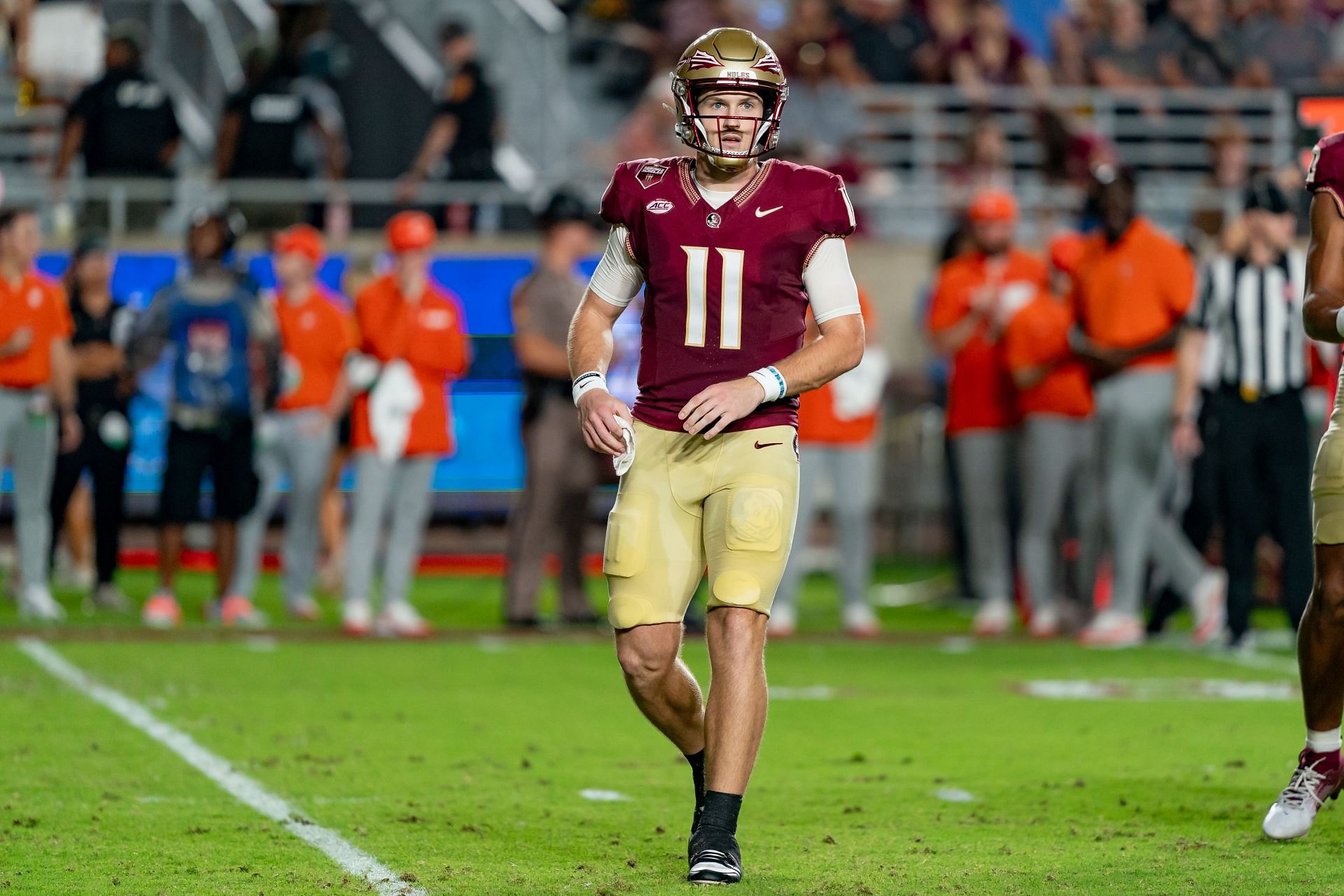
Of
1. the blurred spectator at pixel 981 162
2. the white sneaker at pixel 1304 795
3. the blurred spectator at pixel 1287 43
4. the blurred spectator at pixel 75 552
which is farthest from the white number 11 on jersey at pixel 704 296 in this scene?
the blurred spectator at pixel 1287 43

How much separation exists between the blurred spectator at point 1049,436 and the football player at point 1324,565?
234 inches

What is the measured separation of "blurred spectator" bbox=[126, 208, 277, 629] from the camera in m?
11.9

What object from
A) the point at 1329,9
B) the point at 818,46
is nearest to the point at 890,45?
the point at 818,46

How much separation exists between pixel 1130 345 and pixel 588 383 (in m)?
6.40

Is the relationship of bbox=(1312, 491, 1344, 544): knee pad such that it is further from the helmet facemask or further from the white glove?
the white glove

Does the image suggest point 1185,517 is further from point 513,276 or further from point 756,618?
point 756,618

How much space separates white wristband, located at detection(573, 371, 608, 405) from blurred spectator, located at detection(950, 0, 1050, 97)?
1354 cm

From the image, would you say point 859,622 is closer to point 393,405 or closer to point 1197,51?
point 393,405

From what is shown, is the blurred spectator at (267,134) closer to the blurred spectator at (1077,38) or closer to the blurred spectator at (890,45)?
the blurred spectator at (890,45)

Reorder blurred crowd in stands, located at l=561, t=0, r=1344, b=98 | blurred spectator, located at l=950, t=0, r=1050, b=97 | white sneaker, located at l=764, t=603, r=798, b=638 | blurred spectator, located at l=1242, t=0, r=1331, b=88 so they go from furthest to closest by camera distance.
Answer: blurred spectator, located at l=1242, t=0, r=1331, b=88, blurred crowd in stands, located at l=561, t=0, r=1344, b=98, blurred spectator, located at l=950, t=0, r=1050, b=97, white sneaker, located at l=764, t=603, r=798, b=638

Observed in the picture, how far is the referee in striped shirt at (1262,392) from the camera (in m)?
10.5

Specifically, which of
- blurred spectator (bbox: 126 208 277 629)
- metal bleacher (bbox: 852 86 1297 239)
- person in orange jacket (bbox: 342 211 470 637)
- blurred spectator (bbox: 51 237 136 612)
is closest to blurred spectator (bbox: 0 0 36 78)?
blurred spectator (bbox: 51 237 136 612)

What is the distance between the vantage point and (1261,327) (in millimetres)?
10516

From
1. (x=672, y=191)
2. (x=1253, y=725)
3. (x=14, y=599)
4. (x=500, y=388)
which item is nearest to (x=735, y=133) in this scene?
(x=672, y=191)
